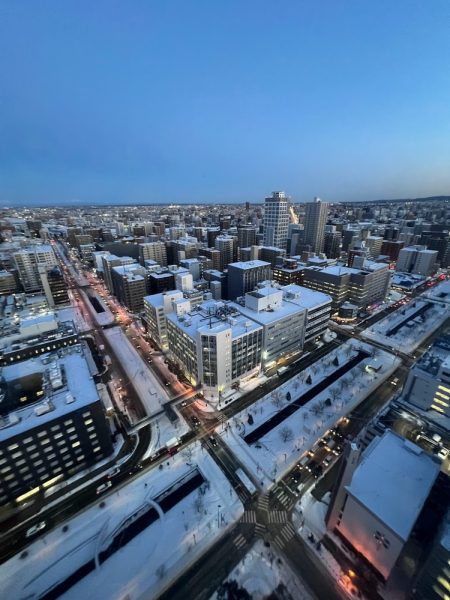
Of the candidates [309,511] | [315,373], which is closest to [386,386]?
[315,373]

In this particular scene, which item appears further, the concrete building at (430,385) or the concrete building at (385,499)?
the concrete building at (430,385)

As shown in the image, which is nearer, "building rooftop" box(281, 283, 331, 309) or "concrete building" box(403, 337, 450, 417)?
"concrete building" box(403, 337, 450, 417)

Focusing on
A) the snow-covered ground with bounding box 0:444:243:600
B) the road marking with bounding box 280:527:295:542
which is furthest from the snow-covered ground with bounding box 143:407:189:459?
the road marking with bounding box 280:527:295:542

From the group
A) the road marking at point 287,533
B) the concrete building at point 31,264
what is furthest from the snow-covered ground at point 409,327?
the concrete building at point 31,264

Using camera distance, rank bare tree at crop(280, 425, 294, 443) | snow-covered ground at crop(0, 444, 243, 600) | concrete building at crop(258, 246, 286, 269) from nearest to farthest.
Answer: snow-covered ground at crop(0, 444, 243, 600)
bare tree at crop(280, 425, 294, 443)
concrete building at crop(258, 246, 286, 269)

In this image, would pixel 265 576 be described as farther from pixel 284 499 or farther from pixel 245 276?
pixel 245 276

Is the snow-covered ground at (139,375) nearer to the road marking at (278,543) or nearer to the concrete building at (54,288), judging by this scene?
the road marking at (278,543)

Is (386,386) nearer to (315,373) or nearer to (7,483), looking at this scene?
(315,373)

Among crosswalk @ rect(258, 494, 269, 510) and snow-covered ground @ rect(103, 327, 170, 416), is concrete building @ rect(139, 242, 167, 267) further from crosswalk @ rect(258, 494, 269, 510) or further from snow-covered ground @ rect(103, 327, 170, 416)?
crosswalk @ rect(258, 494, 269, 510)
